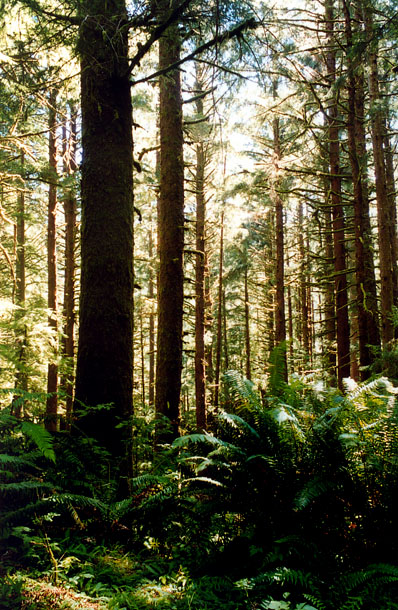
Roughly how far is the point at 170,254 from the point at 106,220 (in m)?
3.41

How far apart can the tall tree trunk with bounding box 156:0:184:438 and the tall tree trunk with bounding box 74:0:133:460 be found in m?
3.04

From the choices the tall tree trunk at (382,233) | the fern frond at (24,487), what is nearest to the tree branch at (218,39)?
the fern frond at (24,487)

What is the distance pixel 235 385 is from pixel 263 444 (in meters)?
0.61

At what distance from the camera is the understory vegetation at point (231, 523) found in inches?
83.7

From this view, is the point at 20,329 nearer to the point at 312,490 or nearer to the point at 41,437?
the point at 41,437

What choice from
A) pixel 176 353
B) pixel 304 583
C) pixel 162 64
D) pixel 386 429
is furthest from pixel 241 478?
pixel 162 64

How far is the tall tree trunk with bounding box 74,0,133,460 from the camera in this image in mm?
4238

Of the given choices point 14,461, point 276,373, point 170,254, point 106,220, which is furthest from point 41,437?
point 170,254

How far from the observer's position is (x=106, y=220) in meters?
→ 4.44

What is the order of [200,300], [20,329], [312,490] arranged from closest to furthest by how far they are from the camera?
1. [312,490]
2. [20,329]
3. [200,300]

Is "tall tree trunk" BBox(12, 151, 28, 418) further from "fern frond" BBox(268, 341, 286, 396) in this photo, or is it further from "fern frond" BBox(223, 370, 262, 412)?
"fern frond" BBox(268, 341, 286, 396)

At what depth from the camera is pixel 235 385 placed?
3.47 m

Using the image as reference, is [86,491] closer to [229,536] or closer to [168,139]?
[229,536]

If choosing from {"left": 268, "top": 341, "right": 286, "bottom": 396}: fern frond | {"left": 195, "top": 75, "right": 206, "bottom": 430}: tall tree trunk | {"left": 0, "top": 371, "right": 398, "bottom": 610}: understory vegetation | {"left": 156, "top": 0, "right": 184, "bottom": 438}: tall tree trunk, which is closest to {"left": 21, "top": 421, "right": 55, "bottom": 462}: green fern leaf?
{"left": 0, "top": 371, "right": 398, "bottom": 610}: understory vegetation
